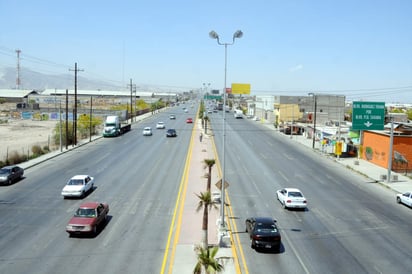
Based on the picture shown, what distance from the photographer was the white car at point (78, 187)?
103ft

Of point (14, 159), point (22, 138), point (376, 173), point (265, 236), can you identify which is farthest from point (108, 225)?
point (22, 138)

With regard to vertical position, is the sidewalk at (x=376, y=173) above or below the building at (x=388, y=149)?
below

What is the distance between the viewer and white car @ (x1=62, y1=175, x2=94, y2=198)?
31.2 m

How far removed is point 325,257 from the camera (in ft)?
67.0

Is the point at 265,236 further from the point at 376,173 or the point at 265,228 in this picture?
the point at 376,173

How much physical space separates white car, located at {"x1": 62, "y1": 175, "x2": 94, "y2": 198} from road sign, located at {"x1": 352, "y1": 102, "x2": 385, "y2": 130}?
2740 cm

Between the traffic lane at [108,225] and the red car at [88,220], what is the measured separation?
52cm

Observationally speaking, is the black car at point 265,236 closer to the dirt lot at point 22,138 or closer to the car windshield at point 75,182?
the car windshield at point 75,182

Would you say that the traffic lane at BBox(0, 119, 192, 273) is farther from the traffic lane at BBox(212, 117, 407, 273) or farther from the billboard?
the billboard

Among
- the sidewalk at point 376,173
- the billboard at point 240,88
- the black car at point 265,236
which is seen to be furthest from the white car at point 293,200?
the sidewalk at point 376,173

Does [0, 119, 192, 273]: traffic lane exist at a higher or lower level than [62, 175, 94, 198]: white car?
lower

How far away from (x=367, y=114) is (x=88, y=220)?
32.1 meters

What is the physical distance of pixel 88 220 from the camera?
23.2 metres

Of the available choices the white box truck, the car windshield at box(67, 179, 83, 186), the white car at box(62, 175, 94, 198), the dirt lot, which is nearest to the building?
the white car at box(62, 175, 94, 198)
